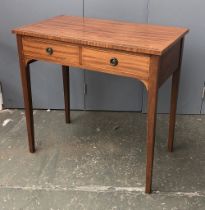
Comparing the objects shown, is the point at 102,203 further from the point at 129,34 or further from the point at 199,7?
the point at 199,7

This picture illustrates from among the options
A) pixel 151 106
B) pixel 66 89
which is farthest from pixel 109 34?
pixel 66 89

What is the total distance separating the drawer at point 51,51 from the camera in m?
1.68

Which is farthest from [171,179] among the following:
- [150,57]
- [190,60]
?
[190,60]

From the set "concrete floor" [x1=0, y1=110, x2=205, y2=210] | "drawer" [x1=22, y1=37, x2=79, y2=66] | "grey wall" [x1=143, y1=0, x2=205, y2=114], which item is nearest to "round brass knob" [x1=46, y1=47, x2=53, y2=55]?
"drawer" [x1=22, y1=37, x2=79, y2=66]

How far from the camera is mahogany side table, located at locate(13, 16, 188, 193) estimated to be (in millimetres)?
1510

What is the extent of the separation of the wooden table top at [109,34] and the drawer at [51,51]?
1.7 inches

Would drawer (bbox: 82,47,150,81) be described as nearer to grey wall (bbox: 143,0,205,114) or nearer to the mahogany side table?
the mahogany side table

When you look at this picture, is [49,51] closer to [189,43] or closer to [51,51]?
[51,51]

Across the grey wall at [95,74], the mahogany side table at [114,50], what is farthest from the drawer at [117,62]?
the grey wall at [95,74]

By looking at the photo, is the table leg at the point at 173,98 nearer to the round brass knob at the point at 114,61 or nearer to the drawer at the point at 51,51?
the round brass knob at the point at 114,61

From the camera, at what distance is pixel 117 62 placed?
5.16 feet

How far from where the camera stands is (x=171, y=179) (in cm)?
188

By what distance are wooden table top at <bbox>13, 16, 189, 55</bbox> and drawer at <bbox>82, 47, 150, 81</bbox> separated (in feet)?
0.14

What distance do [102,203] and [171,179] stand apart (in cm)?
43
